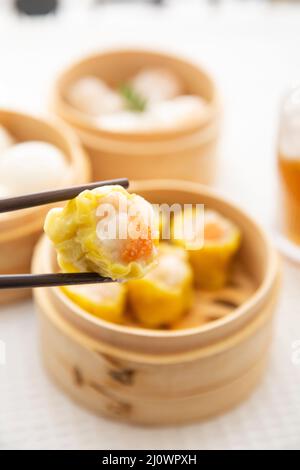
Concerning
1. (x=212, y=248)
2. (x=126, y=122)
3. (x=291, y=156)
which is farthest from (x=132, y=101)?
(x=212, y=248)

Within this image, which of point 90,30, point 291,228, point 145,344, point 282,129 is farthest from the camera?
point 90,30

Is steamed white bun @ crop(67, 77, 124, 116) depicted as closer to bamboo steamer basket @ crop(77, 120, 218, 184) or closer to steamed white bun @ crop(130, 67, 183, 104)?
steamed white bun @ crop(130, 67, 183, 104)

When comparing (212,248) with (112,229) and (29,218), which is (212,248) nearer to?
(29,218)

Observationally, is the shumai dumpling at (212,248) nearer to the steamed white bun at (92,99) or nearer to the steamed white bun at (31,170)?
the steamed white bun at (31,170)

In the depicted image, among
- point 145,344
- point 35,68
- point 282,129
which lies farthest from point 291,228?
point 35,68

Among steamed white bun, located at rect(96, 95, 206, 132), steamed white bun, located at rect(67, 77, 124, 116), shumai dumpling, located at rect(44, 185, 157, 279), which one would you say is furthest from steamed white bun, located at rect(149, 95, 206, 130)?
shumai dumpling, located at rect(44, 185, 157, 279)
